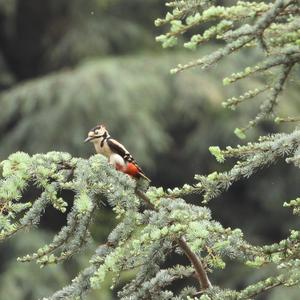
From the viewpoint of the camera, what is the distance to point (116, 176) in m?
3.32

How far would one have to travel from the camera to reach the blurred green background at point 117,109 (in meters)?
11.5

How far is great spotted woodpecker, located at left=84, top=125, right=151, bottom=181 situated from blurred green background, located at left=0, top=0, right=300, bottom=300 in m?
6.27

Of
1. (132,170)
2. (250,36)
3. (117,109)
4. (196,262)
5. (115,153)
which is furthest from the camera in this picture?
(117,109)

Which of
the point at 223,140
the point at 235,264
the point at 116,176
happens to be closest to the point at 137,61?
the point at 223,140

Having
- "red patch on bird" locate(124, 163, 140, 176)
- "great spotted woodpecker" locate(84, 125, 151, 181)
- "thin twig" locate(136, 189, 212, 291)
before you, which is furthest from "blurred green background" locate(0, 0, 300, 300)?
"thin twig" locate(136, 189, 212, 291)

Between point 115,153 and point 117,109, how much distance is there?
7.45 metres

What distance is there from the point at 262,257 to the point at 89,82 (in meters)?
8.64

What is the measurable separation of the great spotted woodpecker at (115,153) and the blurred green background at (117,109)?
6273mm

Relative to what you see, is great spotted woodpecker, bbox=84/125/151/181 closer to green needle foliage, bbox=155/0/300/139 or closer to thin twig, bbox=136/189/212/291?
thin twig, bbox=136/189/212/291

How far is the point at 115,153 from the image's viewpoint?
4148 millimetres

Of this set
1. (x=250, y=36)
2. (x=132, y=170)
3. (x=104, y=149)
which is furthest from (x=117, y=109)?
(x=250, y=36)

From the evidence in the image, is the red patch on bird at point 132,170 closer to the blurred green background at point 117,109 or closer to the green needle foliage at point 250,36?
the green needle foliage at point 250,36

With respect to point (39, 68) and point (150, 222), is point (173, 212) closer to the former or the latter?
point (150, 222)

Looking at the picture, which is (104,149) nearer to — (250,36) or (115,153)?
(115,153)
